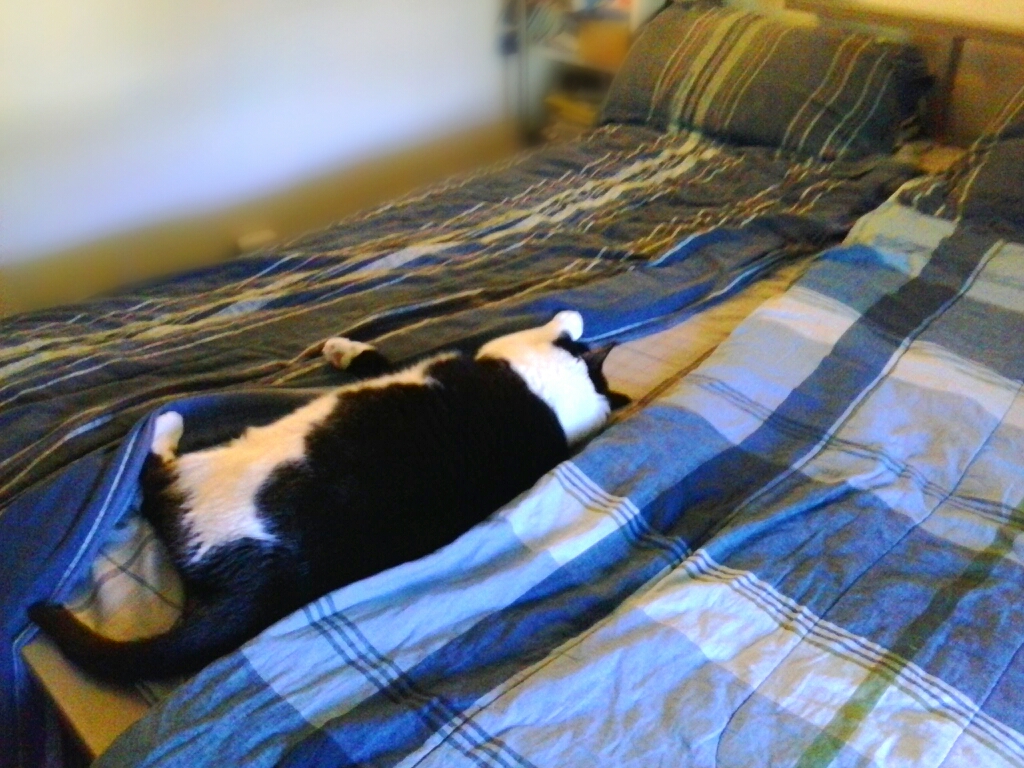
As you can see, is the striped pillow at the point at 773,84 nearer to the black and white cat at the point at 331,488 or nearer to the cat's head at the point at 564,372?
the cat's head at the point at 564,372

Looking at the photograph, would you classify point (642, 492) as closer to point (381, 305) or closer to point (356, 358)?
point (356, 358)

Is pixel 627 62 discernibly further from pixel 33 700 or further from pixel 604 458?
pixel 33 700

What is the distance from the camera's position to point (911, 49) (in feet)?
7.06

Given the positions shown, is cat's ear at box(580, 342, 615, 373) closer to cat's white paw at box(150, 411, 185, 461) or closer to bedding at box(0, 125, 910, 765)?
bedding at box(0, 125, 910, 765)

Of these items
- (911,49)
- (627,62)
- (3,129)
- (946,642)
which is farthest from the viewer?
(627,62)

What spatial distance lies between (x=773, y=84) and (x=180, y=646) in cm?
191

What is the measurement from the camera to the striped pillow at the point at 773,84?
208 centimetres

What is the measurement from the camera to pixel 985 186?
1.70 meters

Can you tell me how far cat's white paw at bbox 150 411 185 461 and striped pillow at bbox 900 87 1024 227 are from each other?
1.41 metres

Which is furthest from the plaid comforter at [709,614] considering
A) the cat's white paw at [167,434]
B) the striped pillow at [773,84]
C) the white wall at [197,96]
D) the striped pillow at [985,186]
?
the white wall at [197,96]

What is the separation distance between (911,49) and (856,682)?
1.87 m

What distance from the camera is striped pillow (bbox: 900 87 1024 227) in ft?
5.47

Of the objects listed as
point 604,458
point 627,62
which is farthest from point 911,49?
point 604,458

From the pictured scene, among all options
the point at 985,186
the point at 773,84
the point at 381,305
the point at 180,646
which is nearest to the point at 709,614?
the point at 180,646
